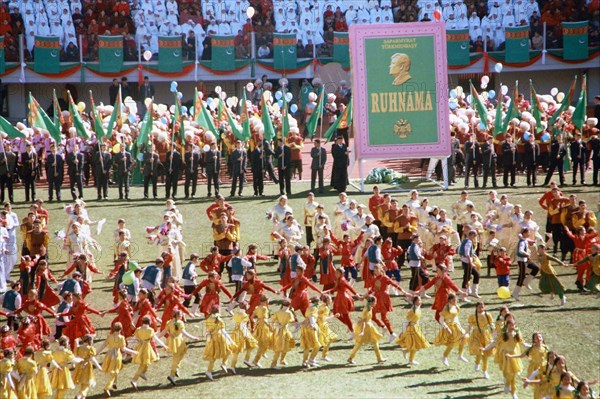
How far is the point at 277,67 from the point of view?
4234 centimetres

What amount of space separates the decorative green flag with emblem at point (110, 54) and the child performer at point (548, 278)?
22976 millimetres

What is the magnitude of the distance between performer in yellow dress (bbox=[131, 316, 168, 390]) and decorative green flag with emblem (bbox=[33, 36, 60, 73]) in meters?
24.9

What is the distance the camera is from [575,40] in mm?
42812

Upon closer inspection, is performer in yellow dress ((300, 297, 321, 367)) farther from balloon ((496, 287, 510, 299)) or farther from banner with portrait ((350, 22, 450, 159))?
banner with portrait ((350, 22, 450, 159))

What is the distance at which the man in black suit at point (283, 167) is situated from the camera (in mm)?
31703

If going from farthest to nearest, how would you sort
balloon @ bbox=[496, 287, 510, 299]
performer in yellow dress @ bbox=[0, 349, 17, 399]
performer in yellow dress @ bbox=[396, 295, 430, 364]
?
1. balloon @ bbox=[496, 287, 510, 299]
2. performer in yellow dress @ bbox=[396, 295, 430, 364]
3. performer in yellow dress @ bbox=[0, 349, 17, 399]

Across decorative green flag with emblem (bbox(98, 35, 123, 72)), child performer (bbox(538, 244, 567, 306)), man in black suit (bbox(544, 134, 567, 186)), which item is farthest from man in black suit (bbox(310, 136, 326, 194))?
decorative green flag with emblem (bbox(98, 35, 123, 72))

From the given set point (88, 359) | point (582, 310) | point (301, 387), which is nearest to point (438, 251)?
point (582, 310)

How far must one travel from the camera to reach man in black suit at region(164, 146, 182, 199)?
31.9m

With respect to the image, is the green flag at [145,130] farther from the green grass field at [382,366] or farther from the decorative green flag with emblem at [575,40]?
the decorative green flag with emblem at [575,40]

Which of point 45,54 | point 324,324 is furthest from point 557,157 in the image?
point 45,54

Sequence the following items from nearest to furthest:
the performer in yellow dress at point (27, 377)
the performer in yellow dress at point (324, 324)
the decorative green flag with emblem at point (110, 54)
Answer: the performer in yellow dress at point (27, 377)
the performer in yellow dress at point (324, 324)
the decorative green flag with emblem at point (110, 54)

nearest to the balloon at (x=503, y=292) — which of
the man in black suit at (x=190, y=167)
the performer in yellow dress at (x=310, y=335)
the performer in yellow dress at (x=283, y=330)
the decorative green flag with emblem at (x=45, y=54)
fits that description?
the performer in yellow dress at (x=310, y=335)

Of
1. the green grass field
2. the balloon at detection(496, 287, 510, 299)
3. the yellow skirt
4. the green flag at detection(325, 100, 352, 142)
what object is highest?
the green flag at detection(325, 100, 352, 142)
